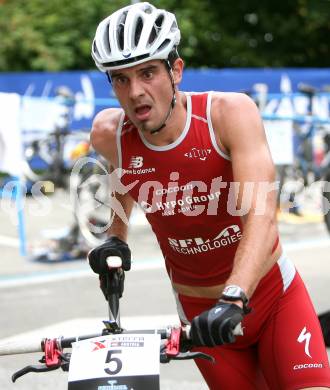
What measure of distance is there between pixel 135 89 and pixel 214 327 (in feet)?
3.10

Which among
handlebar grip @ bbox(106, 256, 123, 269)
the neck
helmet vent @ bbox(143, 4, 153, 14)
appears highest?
helmet vent @ bbox(143, 4, 153, 14)

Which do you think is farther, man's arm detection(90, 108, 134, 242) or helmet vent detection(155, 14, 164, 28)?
man's arm detection(90, 108, 134, 242)

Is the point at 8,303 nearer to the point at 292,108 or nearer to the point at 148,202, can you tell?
the point at 148,202

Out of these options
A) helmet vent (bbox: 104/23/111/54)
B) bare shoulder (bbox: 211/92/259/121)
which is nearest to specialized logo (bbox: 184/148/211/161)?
bare shoulder (bbox: 211/92/259/121)

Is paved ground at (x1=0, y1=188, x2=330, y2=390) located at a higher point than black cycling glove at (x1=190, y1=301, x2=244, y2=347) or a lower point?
lower

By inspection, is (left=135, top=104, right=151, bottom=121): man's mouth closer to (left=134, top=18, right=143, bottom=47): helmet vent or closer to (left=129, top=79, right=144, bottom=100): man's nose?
(left=129, top=79, right=144, bottom=100): man's nose

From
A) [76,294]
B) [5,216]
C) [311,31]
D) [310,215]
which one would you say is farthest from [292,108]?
[311,31]

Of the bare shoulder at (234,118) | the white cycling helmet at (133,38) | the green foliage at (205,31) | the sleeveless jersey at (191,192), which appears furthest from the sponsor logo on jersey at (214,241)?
the green foliage at (205,31)

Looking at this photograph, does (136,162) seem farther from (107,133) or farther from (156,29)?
(156,29)

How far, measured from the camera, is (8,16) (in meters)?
24.7

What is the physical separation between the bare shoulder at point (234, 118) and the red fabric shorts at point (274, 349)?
1.97 feet

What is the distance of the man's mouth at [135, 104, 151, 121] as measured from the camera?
3.21 metres

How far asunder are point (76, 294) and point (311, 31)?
69.0ft

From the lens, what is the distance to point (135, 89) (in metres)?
3.15
